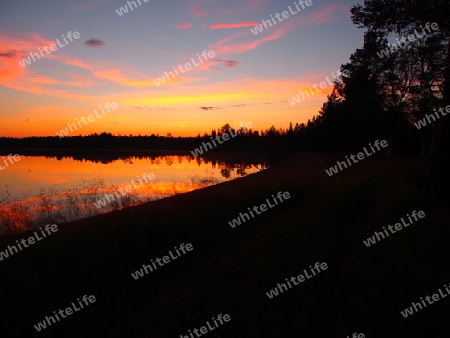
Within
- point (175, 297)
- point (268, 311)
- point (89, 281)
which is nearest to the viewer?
point (268, 311)

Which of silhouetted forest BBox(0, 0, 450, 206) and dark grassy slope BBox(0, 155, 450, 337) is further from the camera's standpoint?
silhouetted forest BBox(0, 0, 450, 206)

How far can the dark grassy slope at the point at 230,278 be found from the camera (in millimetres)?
5293

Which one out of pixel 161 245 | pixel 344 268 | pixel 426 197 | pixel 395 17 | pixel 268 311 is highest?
pixel 395 17

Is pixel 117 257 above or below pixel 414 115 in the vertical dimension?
above

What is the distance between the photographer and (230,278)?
6.82 m

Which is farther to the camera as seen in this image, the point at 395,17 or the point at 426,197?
the point at 426,197

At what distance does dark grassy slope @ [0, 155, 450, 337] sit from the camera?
5.29 m

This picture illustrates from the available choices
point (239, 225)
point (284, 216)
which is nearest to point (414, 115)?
point (284, 216)

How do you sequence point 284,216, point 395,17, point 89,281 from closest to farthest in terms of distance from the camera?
point 89,281
point 395,17
point 284,216

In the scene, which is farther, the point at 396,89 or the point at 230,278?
the point at 396,89

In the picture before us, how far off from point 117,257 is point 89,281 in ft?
3.23

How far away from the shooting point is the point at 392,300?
228 inches

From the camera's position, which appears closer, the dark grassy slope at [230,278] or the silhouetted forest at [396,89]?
the dark grassy slope at [230,278]

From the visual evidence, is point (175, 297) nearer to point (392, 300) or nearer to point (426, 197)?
point (392, 300)
